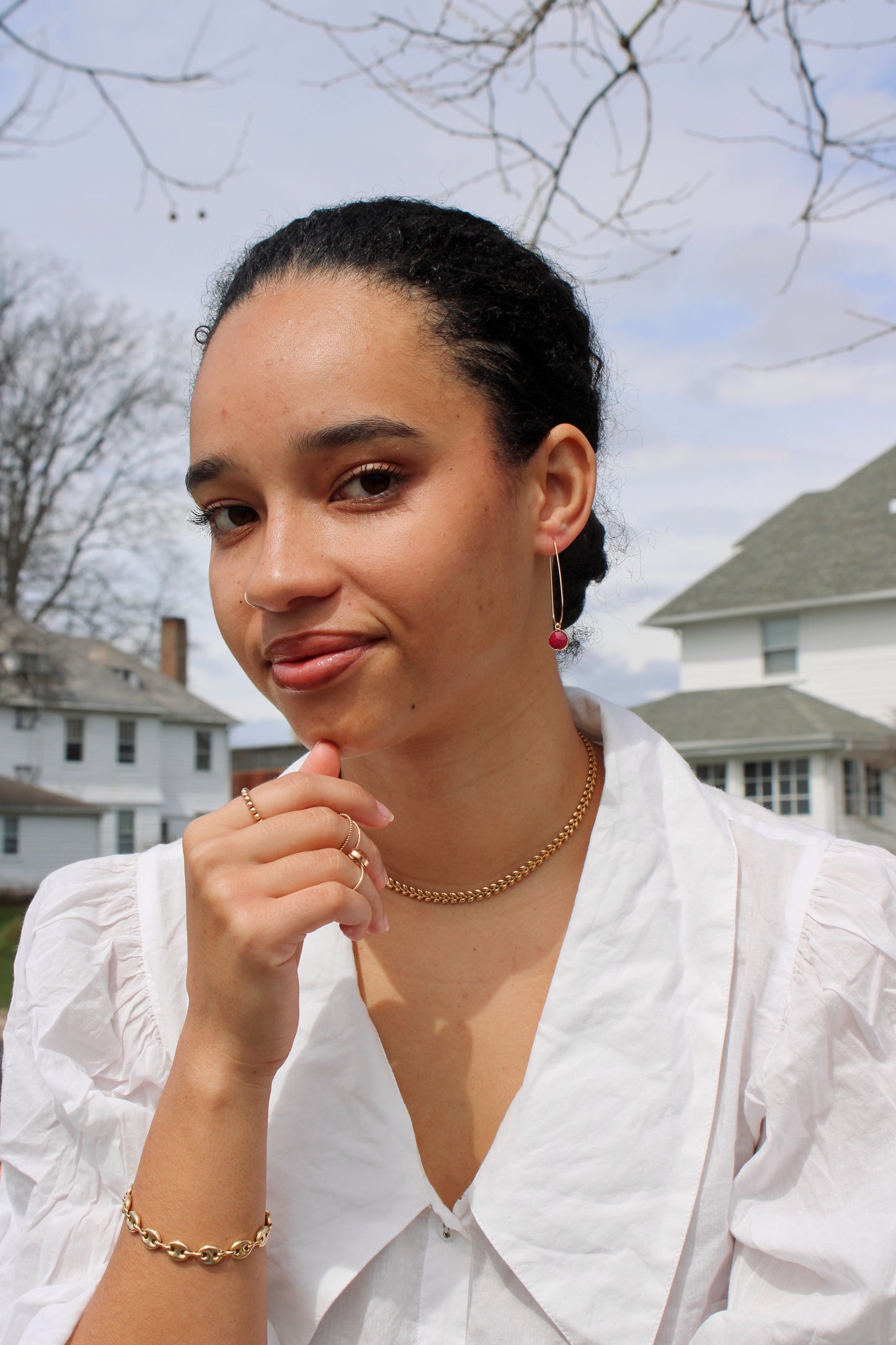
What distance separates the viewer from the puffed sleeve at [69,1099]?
158 centimetres

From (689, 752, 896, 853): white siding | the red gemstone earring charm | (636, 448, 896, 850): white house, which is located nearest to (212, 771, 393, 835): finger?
the red gemstone earring charm

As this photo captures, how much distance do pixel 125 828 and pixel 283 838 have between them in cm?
3536

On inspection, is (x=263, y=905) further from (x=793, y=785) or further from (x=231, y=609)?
(x=793, y=785)

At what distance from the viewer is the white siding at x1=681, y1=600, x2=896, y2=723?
22078 mm

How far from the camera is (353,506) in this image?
5.06 ft

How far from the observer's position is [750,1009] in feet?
5.36

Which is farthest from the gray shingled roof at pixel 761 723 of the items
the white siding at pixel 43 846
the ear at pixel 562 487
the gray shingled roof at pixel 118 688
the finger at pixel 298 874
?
the finger at pixel 298 874

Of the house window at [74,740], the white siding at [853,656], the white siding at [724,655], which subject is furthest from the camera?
the house window at [74,740]

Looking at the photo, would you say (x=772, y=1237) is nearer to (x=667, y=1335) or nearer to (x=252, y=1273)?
(x=667, y=1335)

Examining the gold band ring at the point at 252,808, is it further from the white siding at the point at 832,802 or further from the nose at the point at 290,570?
the white siding at the point at 832,802

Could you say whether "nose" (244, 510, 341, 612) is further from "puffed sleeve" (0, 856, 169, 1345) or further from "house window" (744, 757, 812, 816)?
"house window" (744, 757, 812, 816)

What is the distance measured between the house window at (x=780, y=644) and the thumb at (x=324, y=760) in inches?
892

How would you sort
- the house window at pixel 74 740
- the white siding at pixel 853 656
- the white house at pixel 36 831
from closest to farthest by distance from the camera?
the white siding at pixel 853 656 < the white house at pixel 36 831 < the house window at pixel 74 740

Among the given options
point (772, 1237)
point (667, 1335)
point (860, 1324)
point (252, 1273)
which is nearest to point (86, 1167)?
point (252, 1273)
